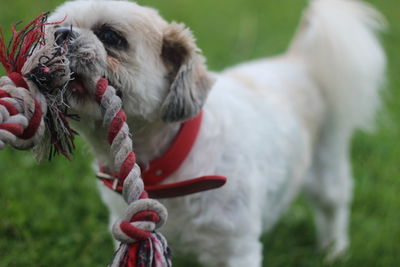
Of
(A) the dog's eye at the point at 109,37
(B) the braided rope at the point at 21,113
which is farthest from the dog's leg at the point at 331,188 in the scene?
A: (B) the braided rope at the point at 21,113

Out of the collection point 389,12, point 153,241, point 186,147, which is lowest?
point 389,12

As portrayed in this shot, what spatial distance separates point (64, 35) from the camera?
2.18 metres

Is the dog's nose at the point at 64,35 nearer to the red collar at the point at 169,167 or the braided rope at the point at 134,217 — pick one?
the braided rope at the point at 134,217

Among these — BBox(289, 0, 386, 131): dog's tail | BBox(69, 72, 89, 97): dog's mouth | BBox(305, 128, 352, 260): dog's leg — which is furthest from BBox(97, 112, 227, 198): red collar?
BBox(305, 128, 352, 260): dog's leg

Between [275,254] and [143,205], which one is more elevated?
[143,205]

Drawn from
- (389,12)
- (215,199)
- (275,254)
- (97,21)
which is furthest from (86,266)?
(389,12)

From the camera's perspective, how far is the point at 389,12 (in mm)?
10664

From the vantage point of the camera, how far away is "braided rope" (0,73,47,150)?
173 cm

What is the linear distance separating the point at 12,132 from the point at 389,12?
10196 millimetres

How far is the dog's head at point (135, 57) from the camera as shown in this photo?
218cm

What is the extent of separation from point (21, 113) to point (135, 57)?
72 cm

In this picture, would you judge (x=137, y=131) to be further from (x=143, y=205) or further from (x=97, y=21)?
(x=143, y=205)

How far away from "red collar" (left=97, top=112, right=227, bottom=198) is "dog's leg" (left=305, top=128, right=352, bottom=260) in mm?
1964

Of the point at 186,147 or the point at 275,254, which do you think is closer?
the point at 186,147
